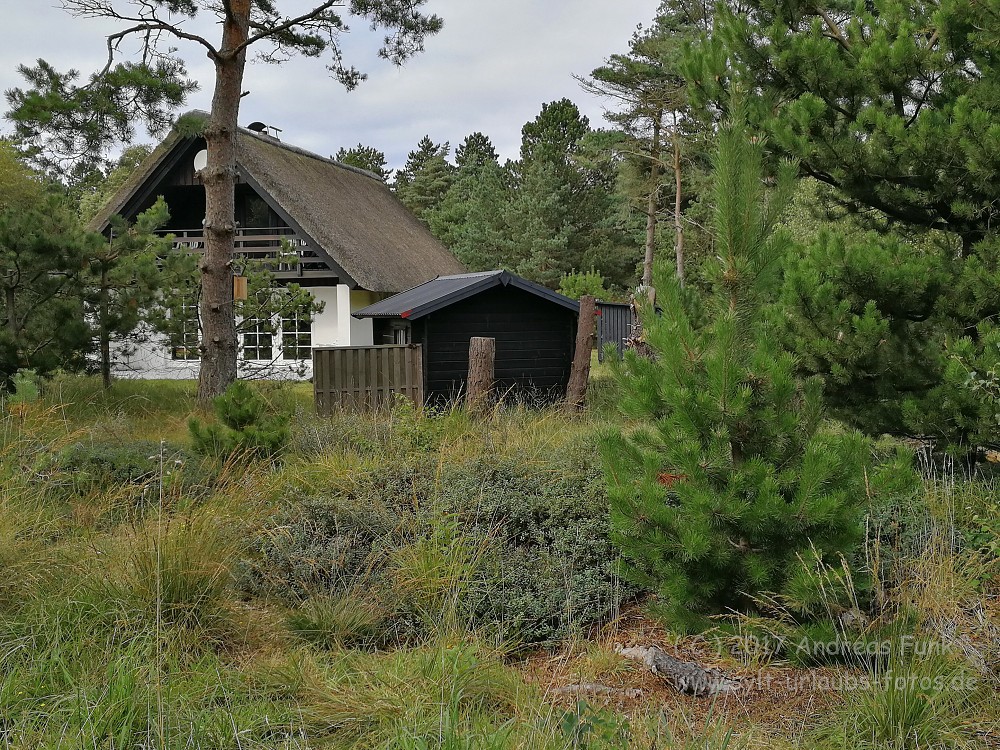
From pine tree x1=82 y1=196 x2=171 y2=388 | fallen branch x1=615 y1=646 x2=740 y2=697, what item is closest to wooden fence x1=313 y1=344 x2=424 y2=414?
pine tree x1=82 y1=196 x2=171 y2=388

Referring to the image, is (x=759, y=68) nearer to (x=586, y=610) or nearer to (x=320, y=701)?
(x=586, y=610)

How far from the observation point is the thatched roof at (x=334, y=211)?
15.8 meters

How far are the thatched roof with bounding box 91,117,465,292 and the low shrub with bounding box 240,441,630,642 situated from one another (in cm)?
1059

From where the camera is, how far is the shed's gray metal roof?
11.6 meters

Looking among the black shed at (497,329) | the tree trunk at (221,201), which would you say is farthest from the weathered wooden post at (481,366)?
the tree trunk at (221,201)

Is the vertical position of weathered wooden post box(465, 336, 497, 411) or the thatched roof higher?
the thatched roof

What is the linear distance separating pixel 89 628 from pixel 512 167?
119ft

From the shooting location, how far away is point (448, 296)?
38.4 feet

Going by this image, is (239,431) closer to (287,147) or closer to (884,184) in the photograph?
(884,184)

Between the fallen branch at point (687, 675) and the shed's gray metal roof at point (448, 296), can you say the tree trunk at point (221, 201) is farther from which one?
the fallen branch at point (687, 675)

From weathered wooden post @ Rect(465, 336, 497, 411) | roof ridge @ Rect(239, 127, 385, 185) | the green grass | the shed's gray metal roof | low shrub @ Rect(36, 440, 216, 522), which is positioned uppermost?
roof ridge @ Rect(239, 127, 385, 185)

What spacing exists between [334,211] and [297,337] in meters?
4.00

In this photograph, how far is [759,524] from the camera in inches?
137

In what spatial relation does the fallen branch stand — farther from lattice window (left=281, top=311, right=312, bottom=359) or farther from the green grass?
lattice window (left=281, top=311, right=312, bottom=359)
